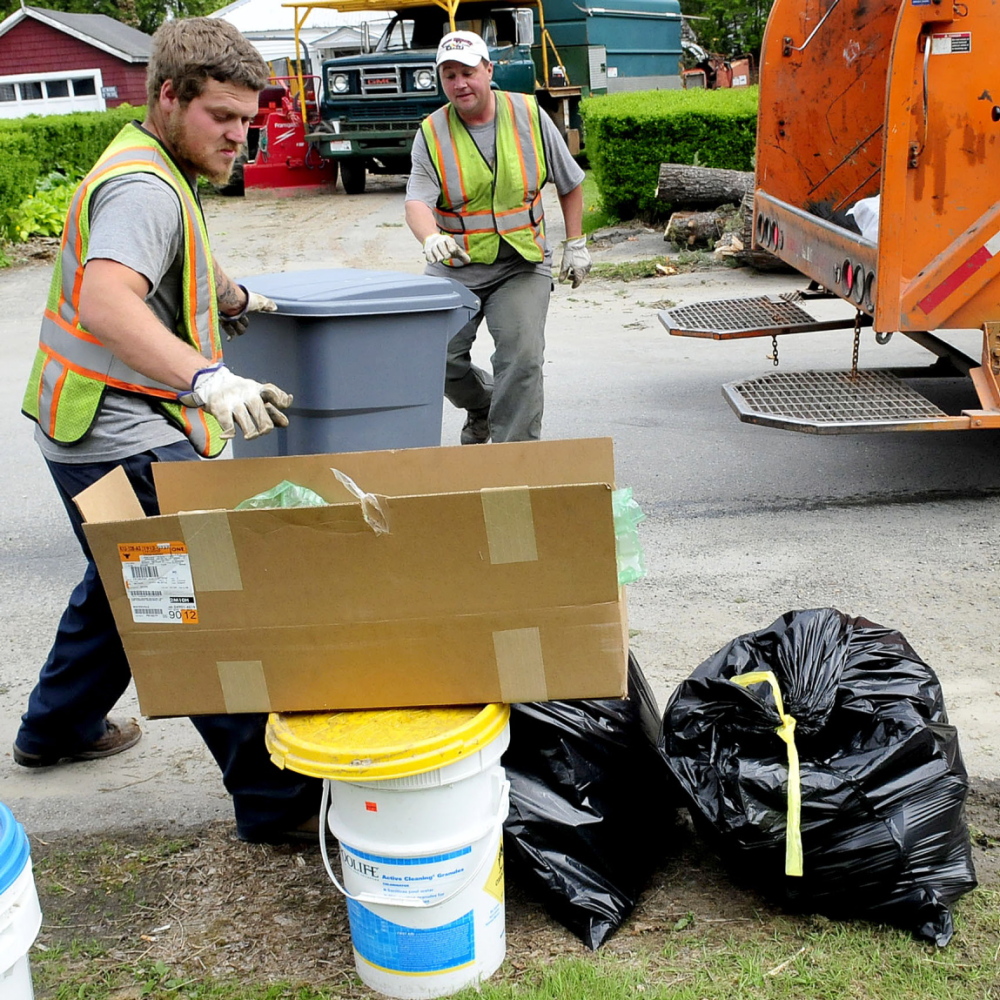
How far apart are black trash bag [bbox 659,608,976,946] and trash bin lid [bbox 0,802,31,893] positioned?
1.25m

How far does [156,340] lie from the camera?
2277 mm

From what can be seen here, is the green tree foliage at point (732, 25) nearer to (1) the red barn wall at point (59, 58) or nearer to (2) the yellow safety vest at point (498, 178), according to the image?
(1) the red barn wall at point (59, 58)

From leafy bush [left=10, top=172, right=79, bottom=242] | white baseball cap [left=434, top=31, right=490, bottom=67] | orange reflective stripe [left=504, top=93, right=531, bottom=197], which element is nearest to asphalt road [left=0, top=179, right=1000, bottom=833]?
orange reflective stripe [left=504, top=93, right=531, bottom=197]

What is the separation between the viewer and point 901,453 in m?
5.44

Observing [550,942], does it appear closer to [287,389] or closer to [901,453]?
[287,389]

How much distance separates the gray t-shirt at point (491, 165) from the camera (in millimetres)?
4895

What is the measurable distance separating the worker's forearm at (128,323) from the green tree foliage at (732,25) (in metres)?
23.8

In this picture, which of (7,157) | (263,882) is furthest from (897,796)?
(7,157)

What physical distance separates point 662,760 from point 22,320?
8.64 metres

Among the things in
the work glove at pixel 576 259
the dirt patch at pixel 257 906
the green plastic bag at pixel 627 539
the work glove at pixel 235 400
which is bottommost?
the dirt patch at pixel 257 906

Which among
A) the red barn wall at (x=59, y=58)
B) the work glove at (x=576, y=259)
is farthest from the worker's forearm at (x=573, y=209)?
the red barn wall at (x=59, y=58)

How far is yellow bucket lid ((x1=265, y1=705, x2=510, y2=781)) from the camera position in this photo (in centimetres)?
196

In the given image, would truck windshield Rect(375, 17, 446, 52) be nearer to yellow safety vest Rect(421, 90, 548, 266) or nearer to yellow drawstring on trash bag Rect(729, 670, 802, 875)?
yellow safety vest Rect(421, 90, 548, 266)

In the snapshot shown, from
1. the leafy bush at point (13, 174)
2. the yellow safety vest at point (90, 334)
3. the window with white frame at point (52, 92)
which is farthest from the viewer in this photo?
the window with white frame at point (52, 92)
